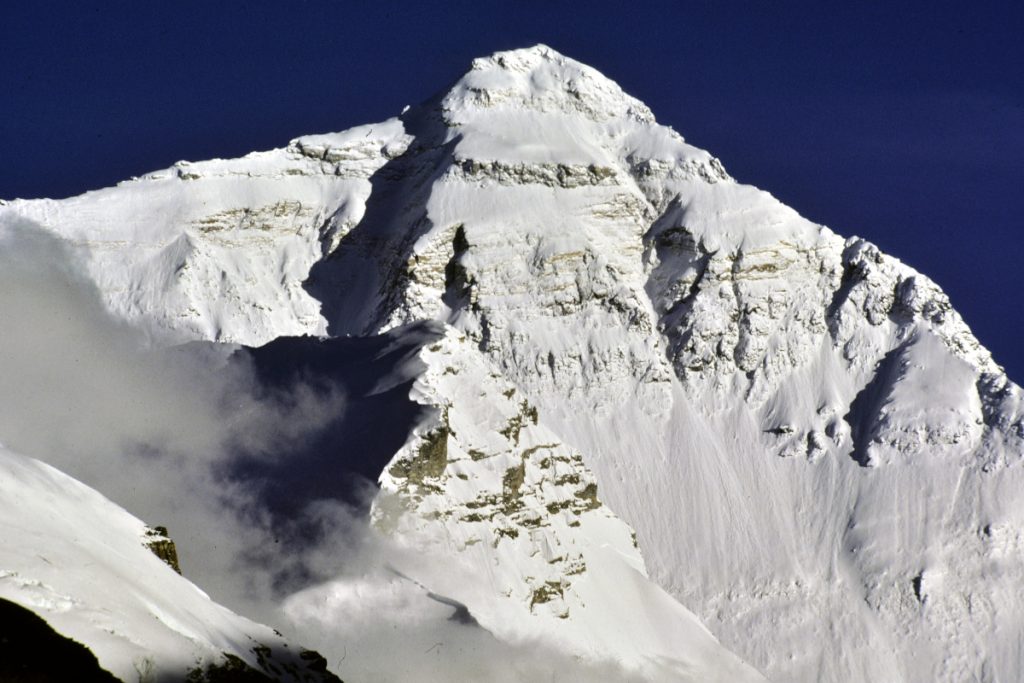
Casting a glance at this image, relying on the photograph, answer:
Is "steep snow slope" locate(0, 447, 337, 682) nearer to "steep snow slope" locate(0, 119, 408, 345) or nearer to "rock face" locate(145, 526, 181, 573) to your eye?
"rock face" locate(145, 526, 181, 573)

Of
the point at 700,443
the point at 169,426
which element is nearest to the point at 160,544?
the point at 169,426

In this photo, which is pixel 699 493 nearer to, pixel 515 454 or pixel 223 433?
pixel 515 454

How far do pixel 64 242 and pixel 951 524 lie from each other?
314ft

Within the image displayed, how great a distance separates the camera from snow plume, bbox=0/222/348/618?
114188 mm

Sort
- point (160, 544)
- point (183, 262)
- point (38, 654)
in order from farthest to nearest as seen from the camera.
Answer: point (183, 262)
point (160, 544)
point (38, 654)

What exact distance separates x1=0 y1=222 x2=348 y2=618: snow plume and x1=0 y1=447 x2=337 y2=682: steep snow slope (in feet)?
176

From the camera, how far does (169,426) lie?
436 feet

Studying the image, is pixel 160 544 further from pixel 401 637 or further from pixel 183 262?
pixel 183 262

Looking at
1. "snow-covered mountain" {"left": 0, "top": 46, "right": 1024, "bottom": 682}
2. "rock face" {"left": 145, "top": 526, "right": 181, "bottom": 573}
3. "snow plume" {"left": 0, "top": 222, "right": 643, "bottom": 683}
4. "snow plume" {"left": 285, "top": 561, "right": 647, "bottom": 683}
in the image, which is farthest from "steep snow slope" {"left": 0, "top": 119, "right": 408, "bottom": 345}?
"rock face" {"left": 145, "top": 526, "right": 181, "bottom": 573}

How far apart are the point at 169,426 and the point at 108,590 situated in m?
90.5

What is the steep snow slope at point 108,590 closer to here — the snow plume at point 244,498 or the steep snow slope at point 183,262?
the snow plume at point 244,498

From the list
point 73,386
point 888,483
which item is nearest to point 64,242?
point 73,386

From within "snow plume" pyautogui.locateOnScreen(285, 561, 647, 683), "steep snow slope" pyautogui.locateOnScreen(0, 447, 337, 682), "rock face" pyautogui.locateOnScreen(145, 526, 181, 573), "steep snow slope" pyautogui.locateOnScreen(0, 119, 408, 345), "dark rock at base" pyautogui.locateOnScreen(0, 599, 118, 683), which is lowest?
"dark rock at base" pyautogui.locateOnScreen(0, 599, 118, 683)

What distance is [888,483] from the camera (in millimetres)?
189125
